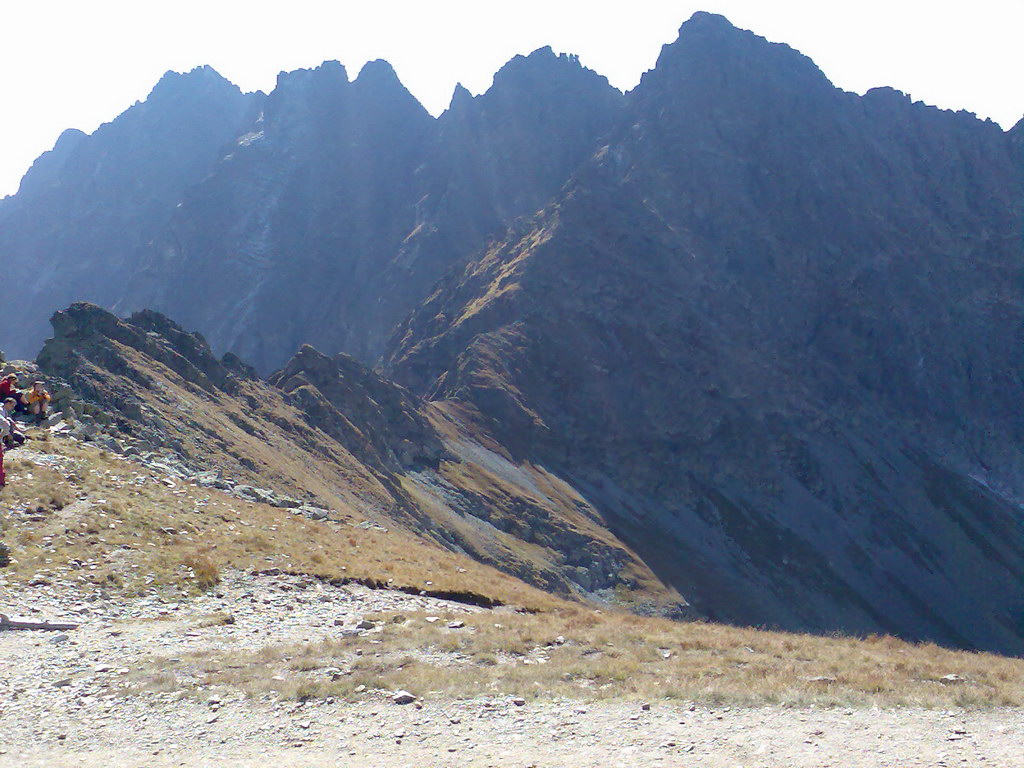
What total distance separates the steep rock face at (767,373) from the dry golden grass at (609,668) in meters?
82.4

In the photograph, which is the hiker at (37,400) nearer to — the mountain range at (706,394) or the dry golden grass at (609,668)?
the mountain range at (706,394)

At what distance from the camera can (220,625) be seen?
19.0m

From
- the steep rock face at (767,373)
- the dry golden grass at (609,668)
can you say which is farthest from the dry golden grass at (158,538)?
the steep rock face at (767,373)

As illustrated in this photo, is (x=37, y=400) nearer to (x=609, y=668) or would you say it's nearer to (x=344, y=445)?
(x=609, y=668)

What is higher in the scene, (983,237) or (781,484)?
(983,237)

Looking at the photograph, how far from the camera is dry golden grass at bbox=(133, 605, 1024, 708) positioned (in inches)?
553

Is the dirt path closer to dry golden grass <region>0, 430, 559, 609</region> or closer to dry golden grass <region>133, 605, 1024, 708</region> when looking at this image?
dry golden grass <region>133, 605, 1024, 708</region>

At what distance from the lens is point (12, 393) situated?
31250mm

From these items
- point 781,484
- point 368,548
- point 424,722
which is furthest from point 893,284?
point 424,722

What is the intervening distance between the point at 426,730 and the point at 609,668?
421 cm

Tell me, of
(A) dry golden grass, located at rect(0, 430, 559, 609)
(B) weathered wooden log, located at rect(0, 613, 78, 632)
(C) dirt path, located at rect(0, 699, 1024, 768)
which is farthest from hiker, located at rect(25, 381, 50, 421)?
(C) dirt path, located at rect(0, 699, 1024, 768)

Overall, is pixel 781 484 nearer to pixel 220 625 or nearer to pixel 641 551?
pixel 641 551

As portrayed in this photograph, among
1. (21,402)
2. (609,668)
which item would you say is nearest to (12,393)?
(21,402)

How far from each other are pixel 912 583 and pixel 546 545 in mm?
60381
